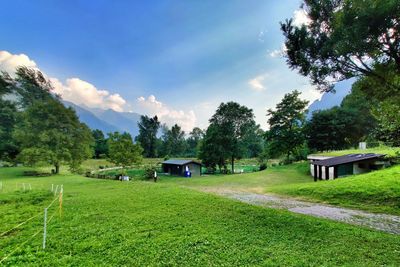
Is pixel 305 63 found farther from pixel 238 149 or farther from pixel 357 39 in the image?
pixel 238 149

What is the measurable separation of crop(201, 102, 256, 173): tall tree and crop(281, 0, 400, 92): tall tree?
34448 millimetres

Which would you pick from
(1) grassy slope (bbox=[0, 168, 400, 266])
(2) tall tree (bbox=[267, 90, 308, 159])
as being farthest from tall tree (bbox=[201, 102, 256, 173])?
(1) grassy slope (bbox=[0, 168, 400, 266])

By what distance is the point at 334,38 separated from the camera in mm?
6883

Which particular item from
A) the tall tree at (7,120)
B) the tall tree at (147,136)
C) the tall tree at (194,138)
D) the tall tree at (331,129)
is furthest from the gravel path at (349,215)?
the tall tree at (194,138)

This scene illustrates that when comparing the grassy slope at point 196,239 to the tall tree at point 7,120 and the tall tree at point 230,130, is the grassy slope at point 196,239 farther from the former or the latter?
the tall tree at point 7,120

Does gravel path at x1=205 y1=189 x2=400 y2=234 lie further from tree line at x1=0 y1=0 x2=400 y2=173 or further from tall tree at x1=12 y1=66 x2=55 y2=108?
tall tree at x1=12 y1=66 x2=55 y2=108

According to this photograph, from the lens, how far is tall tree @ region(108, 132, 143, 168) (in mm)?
30781

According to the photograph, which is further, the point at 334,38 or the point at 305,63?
the point at 305,63

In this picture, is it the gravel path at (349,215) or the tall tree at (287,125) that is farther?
the tall tree at (287,125)

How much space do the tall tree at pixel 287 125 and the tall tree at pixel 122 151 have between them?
75.5ft

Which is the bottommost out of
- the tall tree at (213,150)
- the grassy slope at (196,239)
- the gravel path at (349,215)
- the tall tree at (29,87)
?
the gravel path at (349,215)

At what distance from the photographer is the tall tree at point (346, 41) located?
6.20m

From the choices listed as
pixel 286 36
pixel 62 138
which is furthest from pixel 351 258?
pixel 62 138

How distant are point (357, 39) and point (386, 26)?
2.52 feet
